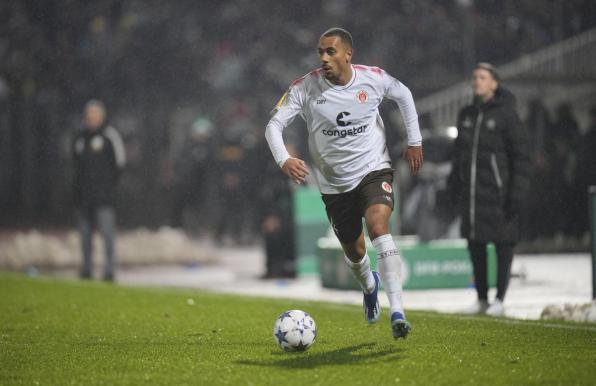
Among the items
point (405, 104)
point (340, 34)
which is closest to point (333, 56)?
point (340, 34)

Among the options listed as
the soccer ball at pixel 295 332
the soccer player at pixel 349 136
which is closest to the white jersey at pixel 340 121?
the soccer player at pixel 349 136

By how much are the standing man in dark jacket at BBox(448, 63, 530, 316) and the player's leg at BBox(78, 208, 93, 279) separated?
6.91m

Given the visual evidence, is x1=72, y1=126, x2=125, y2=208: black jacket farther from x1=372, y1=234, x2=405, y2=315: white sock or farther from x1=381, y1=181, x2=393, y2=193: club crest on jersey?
x1=372, y1=234, x2=405, y2=315: white sock

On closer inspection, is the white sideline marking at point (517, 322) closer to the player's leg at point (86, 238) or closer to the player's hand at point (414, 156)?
the player's hand at point (414, 156)

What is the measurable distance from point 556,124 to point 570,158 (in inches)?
22.3

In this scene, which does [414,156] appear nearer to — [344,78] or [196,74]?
[344,78]

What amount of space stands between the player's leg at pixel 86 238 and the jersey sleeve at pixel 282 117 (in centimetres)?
832

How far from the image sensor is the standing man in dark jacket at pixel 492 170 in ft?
32.7

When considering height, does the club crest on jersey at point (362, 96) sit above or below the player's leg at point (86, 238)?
above

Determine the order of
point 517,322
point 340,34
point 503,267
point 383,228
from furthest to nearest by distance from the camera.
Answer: point 503,267 → point 517,322 → point 340,34 → point 383,228

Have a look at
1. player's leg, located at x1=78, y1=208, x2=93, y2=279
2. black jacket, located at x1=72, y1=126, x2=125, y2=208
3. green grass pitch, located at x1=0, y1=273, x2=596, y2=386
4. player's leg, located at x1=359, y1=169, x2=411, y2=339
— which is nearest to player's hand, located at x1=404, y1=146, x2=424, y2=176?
player's leg, located at x1=359, y1=169, x2=411, y2=339

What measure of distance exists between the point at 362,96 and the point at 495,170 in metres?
2.54

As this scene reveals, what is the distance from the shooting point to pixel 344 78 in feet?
25.6

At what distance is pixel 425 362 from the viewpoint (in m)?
6.69
